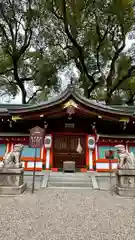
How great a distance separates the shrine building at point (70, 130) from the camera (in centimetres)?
1062

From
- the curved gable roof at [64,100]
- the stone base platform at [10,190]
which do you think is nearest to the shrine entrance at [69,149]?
the curved gable roof at [64,100]

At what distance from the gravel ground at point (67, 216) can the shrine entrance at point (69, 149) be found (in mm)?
3813

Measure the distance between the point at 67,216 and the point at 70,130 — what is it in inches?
259

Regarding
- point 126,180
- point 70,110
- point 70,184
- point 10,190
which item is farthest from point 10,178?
point 70,110

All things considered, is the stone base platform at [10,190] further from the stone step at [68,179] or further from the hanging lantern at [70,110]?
the hanging lantern at [70,110]

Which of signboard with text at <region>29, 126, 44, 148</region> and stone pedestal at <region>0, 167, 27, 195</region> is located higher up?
signboard with text at <region>29, 126, 44, 148</region>

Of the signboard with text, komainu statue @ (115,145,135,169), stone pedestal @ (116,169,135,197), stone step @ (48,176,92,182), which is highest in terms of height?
the signboard with text

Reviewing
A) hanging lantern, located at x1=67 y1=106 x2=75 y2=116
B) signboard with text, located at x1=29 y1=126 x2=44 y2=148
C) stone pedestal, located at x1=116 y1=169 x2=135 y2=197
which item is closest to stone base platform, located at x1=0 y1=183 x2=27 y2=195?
signboard with text, located at x1=29 y1=126 x2=44 y2=148

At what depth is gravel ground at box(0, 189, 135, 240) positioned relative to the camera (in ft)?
12.8

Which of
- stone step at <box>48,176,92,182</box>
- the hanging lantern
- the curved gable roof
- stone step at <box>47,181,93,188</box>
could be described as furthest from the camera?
the curved gable roof

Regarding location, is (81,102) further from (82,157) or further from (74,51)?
(74,51)

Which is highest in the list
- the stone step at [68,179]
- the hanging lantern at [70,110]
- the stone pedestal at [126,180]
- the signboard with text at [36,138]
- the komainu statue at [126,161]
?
the hanging lantern at [70,110]

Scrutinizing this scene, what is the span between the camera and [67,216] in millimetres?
4898

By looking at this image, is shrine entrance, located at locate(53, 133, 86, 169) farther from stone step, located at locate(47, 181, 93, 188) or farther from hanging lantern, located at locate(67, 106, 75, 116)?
stone step, located at locate(47, 181, 93, 188)
